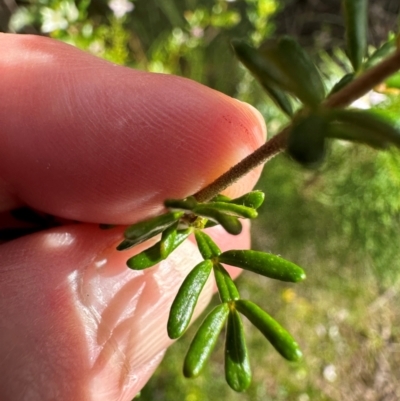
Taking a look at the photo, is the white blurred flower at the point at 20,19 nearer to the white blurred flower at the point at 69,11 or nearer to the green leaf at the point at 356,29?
the white blurred flower at the point at 69,11

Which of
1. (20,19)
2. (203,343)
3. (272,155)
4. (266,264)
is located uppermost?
(272,155)

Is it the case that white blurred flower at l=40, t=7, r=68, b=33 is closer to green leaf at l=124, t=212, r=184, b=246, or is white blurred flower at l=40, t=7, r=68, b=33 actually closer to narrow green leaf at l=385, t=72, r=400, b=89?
green leaf at l=124, t=212, r=184, b=246

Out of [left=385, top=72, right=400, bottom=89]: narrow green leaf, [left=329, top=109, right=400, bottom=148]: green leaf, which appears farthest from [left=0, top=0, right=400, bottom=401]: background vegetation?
[left=329, top=109, right=400, bottom=148]: green leaf

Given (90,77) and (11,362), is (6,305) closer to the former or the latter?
(11,362)

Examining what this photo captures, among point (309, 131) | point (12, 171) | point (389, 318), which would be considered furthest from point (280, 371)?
point (309, 131)

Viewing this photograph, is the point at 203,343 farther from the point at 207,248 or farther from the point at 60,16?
the point at 60,16

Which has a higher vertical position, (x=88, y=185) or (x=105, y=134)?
(x=105, y=134)

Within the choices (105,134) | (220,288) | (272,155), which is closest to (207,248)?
(220,288)
